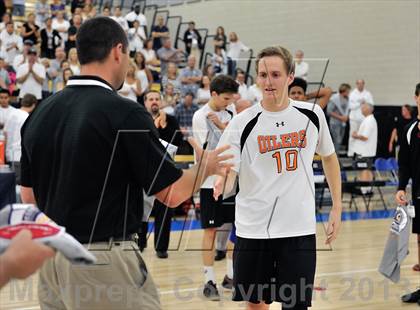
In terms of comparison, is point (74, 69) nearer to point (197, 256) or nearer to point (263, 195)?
point (197, 256)

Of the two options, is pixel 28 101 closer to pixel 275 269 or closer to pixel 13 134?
pixel 13 134

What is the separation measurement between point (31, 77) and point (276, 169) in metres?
11.0

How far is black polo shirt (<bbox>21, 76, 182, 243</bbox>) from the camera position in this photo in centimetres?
288

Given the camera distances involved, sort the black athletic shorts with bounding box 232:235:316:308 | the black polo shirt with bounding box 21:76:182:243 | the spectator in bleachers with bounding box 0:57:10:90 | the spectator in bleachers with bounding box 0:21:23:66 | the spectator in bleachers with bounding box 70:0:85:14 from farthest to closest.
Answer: the spectator in bleachers with bounding box 70:0:85:14 → the spectator in bleachers with bounding box 0:21:23:66 → the spectator in bleachers with bounding box 0:57:10:90 → the black athletic shorts with bounding box 232:235:316:308 → the black polo shirt with bounding box 21:76:182:243

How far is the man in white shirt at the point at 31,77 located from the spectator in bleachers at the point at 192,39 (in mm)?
7011

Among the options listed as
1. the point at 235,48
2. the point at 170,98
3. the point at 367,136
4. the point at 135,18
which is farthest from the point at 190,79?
the point at 135,18

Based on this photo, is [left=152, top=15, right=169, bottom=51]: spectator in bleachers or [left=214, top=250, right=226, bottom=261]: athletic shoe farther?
[left=152, top=15, right=169, bottom=51]: spectator in bleachers

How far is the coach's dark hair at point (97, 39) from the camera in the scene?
2994 mm

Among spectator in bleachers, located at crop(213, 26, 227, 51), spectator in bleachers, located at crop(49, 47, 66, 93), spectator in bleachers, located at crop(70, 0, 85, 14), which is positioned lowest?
spectator in bleachers, located at crop(49, 47, 66, 93)

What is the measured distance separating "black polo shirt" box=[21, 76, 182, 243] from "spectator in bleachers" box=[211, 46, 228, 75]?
1559 centimetres

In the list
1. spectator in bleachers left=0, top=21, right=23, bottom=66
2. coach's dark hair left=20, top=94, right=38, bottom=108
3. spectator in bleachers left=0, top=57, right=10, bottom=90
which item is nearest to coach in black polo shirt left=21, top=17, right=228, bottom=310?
coach's dark hair left=20, top=94, right=38, bottom=108

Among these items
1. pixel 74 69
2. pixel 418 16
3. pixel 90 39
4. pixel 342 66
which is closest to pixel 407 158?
pixel 90 39

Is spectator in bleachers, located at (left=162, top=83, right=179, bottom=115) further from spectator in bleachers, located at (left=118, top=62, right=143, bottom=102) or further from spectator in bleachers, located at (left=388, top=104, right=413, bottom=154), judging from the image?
spectator in bleachers, located at (left=388, top=104, right=413, bottom=154)

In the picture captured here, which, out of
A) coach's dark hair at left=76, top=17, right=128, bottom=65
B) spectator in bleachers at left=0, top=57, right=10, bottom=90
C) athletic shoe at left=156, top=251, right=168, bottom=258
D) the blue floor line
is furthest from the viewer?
spectator in bleachers at left=0, top=57, right=10, bottom=90
